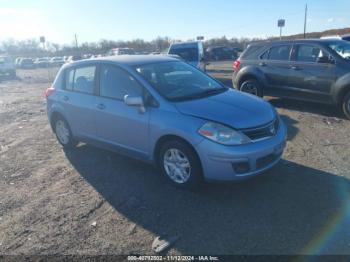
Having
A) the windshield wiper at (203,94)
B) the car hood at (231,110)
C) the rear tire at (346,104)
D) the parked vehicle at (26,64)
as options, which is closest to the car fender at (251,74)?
the rear tire at (346,104)

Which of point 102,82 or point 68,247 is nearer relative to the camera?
point 68,247

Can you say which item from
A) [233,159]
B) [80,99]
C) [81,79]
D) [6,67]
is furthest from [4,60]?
[233,159]

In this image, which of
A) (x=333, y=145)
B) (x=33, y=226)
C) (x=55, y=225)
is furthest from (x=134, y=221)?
(x=333, y=145)

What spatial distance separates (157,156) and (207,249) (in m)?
1.74

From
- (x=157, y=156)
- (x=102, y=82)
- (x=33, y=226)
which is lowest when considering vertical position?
(x=33, y=226)

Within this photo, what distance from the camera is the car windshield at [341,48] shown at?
26.4 ft

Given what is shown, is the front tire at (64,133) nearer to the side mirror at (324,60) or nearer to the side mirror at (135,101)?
the side mirror at (135,101)

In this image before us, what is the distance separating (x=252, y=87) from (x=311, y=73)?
1832 mm

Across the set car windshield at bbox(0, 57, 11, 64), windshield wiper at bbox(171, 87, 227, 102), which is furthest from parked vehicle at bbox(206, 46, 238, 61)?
windshield wiper at bbox(171, 87, 227, 102)

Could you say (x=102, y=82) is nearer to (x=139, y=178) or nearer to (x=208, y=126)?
(x=139, y=178)

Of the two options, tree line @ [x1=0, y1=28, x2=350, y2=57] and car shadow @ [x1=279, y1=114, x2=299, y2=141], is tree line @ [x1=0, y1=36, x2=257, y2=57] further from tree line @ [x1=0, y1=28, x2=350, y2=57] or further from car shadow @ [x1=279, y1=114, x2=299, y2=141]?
car shadow @ [x1=279, y1=114, x2=299, y2=141]

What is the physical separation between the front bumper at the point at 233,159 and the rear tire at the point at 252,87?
5.45 metres

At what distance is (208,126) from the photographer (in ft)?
14.0

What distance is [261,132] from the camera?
4402mm
